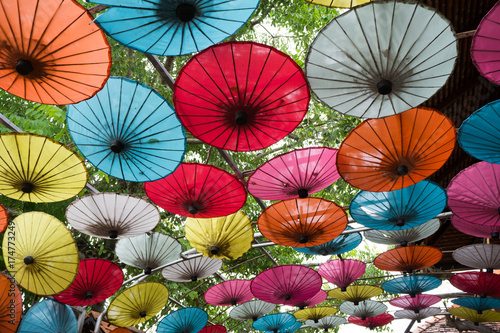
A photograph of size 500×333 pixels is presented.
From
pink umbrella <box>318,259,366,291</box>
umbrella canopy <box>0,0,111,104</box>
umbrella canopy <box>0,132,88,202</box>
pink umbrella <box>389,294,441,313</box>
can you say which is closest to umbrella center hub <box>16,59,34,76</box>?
umbrella canopy <box>0,0,111,104</box>

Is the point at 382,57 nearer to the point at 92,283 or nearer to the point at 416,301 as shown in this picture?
the point at 92,283

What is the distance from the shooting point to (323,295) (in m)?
8.41

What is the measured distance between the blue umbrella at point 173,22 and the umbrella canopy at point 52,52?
195mm

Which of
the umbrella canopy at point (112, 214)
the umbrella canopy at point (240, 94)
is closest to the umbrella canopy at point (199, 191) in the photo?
the umbrella canopy at point (112, 214)

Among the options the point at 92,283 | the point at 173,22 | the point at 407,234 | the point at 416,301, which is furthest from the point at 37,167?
the point at 416,301

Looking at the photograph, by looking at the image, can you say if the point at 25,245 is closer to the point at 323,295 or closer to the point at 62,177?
the point at 62,177

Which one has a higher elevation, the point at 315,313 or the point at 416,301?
the point at 416,301

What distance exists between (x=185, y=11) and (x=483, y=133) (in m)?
2.81

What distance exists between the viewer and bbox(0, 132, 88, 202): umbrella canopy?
350cm

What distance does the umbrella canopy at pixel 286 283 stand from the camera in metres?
6.46

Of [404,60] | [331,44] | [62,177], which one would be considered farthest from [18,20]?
[404,60]

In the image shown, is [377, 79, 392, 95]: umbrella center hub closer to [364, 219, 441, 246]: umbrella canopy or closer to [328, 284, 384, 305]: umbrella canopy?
[364, 219, 441, 246]: umbrella canopy

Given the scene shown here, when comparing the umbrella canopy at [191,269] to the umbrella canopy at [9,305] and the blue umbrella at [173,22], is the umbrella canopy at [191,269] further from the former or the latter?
the blue umbrella at [173,22]

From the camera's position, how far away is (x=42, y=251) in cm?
456
